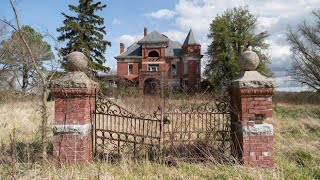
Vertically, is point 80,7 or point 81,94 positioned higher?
point 80,7

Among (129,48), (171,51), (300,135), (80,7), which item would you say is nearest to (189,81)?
(171,51)

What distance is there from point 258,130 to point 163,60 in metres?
37.6

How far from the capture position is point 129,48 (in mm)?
45094

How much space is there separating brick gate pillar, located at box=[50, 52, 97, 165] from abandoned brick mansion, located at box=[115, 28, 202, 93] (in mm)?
35334

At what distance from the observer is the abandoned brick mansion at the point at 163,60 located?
137 ft

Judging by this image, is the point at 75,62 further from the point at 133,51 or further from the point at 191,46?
the point at 133,51

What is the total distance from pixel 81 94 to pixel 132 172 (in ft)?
5.37

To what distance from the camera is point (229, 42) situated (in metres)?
36.5

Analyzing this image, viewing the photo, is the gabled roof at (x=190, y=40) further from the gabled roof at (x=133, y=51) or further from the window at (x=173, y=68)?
the gabled roof at (x=133, y=51)

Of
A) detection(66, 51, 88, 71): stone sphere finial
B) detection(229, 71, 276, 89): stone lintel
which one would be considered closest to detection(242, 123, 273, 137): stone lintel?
detection(229, 71, 276, 89): stone lintel

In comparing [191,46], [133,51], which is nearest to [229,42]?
[191,46]

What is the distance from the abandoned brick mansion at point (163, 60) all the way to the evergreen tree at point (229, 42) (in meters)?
4.23

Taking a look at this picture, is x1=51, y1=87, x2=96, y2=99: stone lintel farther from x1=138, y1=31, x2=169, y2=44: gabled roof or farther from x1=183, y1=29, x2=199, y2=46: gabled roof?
x1=183, y1=29, x2=199, y2=46: gabled roof

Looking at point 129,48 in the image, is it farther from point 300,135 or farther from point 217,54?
point 300,135
